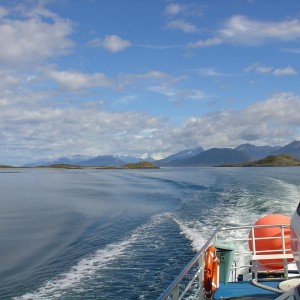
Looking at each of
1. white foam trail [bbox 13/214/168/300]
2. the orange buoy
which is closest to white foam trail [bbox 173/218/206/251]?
white foam trail [bbox 13/214/168/300]

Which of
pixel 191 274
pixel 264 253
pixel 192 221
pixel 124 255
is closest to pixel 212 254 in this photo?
pixel 264 253

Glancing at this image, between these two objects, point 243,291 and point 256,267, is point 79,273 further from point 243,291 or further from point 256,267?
point 243,291

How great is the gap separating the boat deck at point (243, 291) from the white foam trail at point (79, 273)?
6.94 metres

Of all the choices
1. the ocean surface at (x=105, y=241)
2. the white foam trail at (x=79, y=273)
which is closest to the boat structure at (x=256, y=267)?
the ocean surface at (x=105, y=241)

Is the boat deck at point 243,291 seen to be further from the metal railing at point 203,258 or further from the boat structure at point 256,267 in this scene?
the metal railing at point 203,258

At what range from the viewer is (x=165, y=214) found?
30875 mm

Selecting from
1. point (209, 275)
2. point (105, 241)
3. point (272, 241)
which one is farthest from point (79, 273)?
point (209, 275)

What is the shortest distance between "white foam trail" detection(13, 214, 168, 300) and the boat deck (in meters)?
6.94

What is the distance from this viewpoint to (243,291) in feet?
25.3

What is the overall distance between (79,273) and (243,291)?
30.3ft

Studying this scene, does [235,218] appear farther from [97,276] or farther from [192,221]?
[97,276]

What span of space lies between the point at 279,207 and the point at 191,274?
656 inches

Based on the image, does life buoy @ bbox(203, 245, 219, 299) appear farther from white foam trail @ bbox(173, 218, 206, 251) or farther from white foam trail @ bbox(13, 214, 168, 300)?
white foam trail @ bbox(173, 218, 206, 251)

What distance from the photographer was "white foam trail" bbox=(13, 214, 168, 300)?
13211 mm
